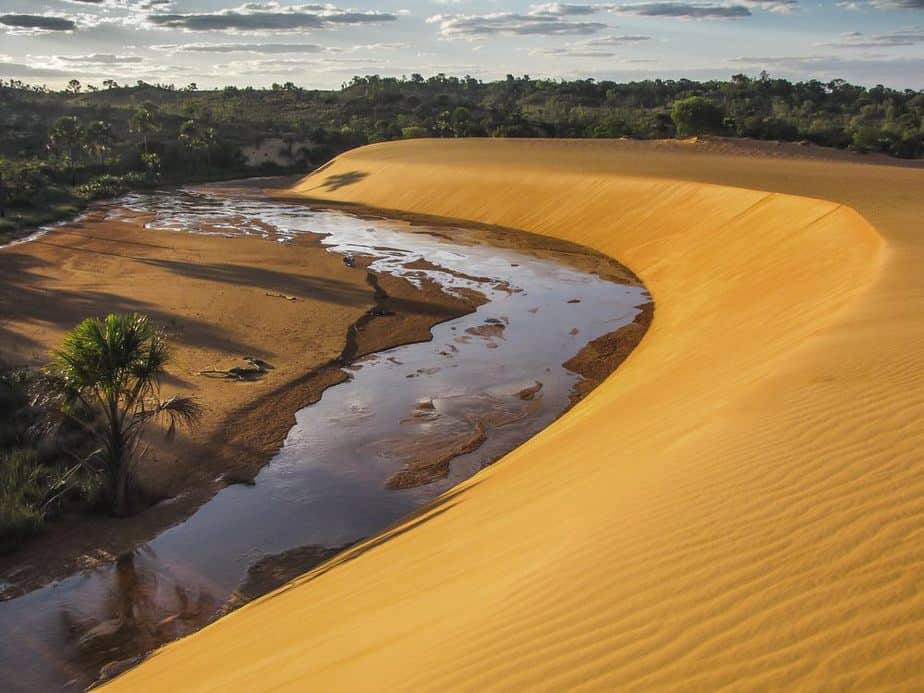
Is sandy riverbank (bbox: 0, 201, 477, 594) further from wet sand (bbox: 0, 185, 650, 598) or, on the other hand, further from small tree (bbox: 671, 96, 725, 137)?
small tree (bbox: 671, 96, 725, 137)

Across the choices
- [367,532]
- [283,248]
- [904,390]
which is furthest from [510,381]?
[283,248]

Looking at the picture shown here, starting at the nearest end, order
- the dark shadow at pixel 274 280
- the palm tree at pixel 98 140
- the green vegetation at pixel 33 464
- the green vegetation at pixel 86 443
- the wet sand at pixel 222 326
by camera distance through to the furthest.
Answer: the green vegetation at pixel 33 464 → the green vegetation at pixel 86 443 → the wet sand at pixel 222 326 → the dark shadow at pixel 274 280 → the palm tree at pixel 98 140

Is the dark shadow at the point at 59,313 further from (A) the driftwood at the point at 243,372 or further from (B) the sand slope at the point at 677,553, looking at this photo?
(B) the sand slope at the point at 677,553

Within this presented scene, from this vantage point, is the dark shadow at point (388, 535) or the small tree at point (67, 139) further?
the small tree at point (67, 139)

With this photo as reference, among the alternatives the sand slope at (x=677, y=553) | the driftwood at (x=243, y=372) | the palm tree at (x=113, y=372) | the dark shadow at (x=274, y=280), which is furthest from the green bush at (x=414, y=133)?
the palm tree at (x=113, y=372)

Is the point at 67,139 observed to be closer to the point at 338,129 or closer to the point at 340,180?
the point at 340,180

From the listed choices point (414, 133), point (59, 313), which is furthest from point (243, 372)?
point (414, 133)
